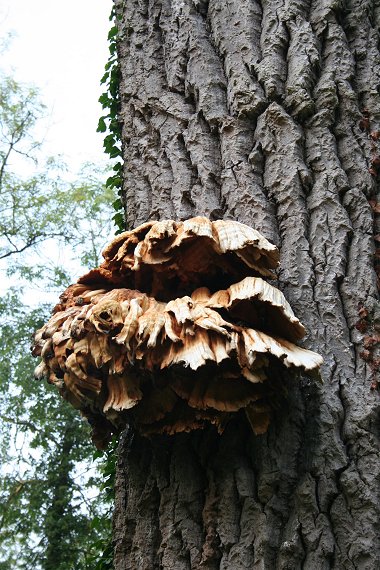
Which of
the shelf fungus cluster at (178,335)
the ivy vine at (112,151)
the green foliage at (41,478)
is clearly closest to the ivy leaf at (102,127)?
the ivy vine at (112,151)

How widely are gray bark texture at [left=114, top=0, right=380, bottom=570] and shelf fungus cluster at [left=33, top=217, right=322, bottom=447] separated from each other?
0.43 ft

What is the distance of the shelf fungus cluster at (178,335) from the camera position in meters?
1.07

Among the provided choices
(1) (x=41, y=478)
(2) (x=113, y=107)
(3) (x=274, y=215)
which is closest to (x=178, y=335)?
(3) (x=274, y=215)

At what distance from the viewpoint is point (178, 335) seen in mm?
1091

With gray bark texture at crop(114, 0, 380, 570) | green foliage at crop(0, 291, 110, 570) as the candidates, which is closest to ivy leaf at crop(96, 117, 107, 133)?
gray bark texture at crop(114, 0, 380, 570)

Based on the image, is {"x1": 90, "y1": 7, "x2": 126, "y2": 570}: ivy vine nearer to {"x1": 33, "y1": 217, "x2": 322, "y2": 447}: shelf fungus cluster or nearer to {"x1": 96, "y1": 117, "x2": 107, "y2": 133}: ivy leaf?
{"x1": 96, "y1": 117, "x2": 107, "y2": 133}: ivy leaf

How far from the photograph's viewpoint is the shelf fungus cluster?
1.07 m

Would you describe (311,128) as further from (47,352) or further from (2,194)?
(2,194)

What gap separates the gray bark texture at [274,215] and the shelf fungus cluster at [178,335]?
13cm

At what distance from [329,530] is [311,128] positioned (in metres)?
1.01

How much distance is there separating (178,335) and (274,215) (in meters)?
0.54

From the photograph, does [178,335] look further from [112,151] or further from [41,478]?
[41,478]

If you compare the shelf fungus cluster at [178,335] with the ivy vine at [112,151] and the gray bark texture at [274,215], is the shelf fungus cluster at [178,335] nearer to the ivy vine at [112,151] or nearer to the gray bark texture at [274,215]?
the gray bark texture at [274,215]

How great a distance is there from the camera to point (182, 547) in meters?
1.20
